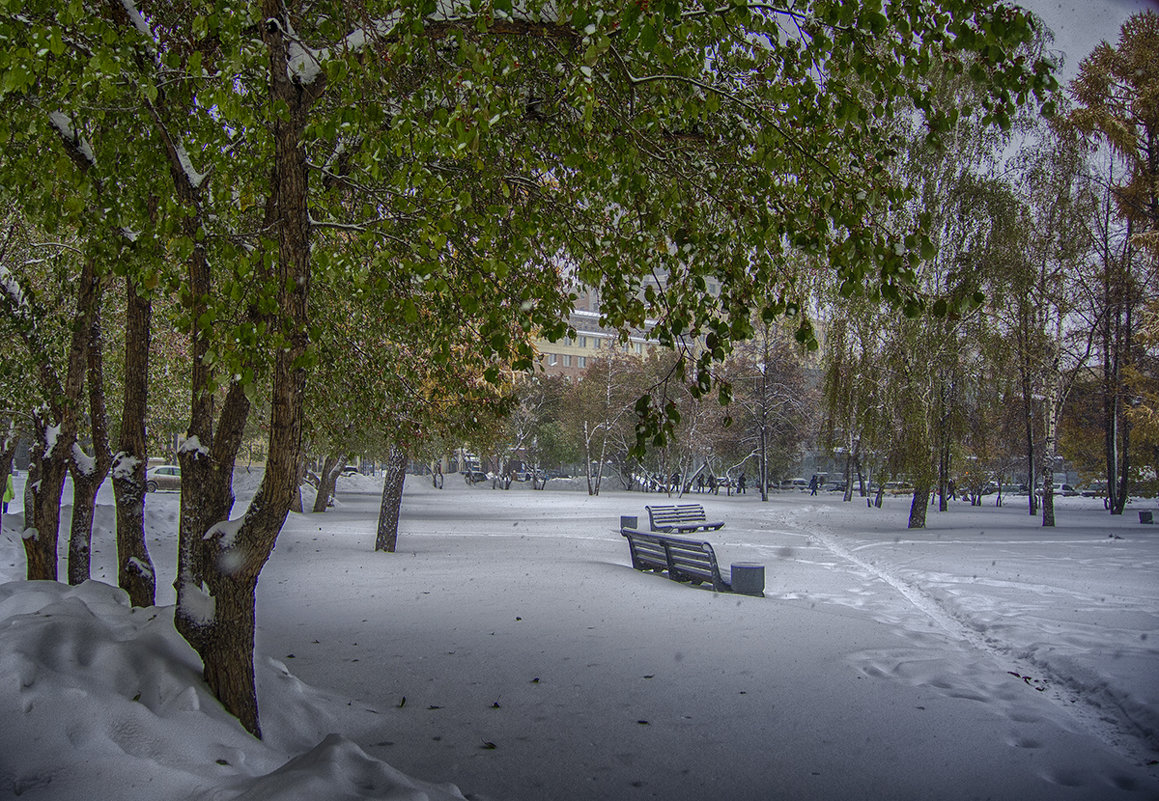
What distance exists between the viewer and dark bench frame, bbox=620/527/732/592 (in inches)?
401

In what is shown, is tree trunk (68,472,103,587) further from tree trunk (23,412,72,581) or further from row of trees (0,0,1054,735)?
row of trees (0,0,1054,735)

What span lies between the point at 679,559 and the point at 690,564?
51cm

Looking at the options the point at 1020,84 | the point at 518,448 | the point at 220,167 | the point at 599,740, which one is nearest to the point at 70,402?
the point at 220,167

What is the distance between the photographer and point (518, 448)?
50.8m

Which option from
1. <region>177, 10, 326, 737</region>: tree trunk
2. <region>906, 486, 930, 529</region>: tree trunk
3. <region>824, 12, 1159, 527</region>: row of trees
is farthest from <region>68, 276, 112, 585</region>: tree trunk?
<region>906, 486, 930, 529</region>: tree trunk

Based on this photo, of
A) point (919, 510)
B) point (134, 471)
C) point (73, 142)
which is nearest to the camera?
point (73, 142)

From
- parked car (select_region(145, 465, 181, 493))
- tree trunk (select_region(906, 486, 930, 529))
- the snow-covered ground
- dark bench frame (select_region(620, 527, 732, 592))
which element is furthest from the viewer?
parked car (select_region(145, 465, 181, 493))

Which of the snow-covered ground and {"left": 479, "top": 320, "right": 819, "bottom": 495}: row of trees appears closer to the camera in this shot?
the snow-covered ground

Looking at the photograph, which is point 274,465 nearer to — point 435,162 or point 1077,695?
point 435,162

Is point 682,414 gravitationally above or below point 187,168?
below

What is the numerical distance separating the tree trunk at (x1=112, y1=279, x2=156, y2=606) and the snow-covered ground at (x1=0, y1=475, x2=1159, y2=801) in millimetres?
838

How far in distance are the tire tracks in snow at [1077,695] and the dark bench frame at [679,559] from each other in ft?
8.80

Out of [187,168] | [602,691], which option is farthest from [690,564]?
[187,168]

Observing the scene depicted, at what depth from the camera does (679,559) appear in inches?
438
